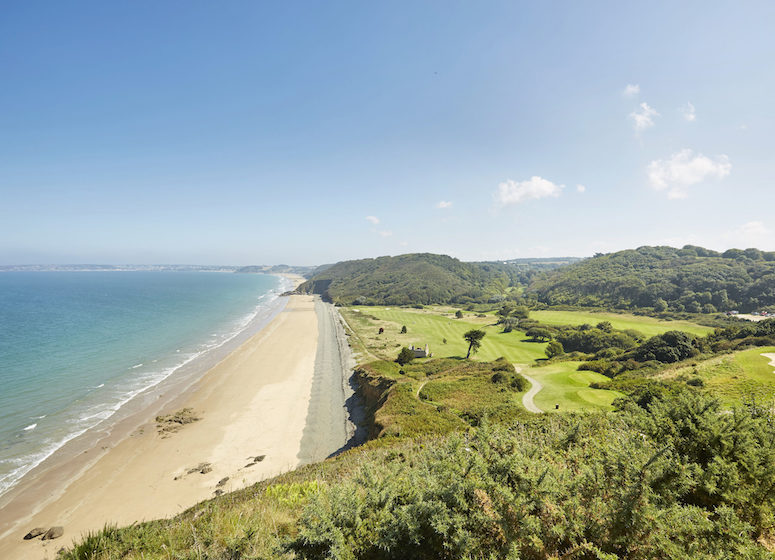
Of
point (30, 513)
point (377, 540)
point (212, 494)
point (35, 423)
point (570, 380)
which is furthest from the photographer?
point (570, 380)

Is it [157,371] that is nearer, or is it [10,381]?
[10,381]

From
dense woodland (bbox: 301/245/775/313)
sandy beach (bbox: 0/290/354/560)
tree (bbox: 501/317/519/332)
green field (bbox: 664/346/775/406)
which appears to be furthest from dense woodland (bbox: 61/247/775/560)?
dense woodland (bbox: 301/245/775/313)

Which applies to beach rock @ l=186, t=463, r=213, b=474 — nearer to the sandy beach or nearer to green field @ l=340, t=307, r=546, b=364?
the sandy beach

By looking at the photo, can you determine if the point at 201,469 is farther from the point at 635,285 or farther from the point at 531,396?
the point at 635,285

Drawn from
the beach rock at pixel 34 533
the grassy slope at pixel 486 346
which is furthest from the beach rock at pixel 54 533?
the grassy slope at pixel 486 346

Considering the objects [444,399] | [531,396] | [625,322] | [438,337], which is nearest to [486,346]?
[438,337]

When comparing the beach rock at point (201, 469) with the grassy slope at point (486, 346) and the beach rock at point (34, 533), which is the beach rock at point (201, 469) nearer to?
the beach rock at point (34, 533)

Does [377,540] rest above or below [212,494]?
above

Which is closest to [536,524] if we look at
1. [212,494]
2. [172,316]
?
[212,494]

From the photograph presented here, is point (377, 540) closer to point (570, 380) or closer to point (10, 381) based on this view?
point (570, 380)
